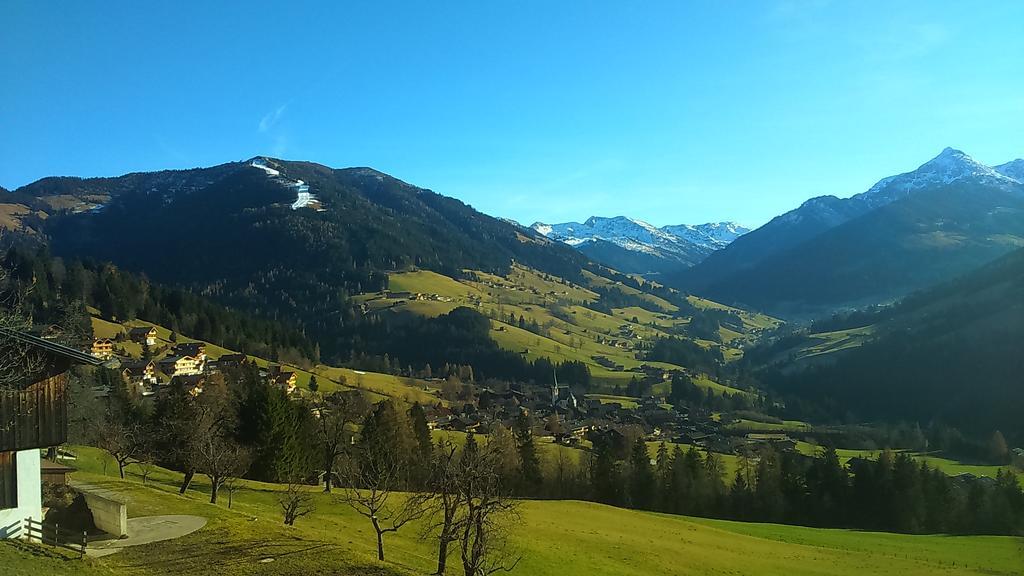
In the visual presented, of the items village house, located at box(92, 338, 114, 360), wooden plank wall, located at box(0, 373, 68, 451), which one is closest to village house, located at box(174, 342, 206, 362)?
village house, located at box(92, 338, 114, 360)

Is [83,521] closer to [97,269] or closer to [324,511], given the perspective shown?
[324,511]

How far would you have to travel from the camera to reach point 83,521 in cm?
3080

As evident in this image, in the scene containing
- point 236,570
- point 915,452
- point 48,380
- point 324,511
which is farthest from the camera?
point 915,452

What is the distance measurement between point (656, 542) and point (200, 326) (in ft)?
499

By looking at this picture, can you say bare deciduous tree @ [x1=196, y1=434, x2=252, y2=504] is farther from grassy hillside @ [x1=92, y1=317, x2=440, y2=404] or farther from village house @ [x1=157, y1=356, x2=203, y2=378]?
village house @ [x1=157, y1=356, x2=203, y2=378]

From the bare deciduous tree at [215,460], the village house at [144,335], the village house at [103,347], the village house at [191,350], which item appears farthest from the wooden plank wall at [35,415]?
the village house at [144,335]

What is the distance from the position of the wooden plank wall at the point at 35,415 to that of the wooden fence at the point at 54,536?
123 inches

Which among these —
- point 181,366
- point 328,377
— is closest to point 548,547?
point 181,366

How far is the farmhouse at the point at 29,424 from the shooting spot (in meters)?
24.7

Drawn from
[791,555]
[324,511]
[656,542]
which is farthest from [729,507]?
[324,511]

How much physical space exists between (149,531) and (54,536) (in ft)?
17.9

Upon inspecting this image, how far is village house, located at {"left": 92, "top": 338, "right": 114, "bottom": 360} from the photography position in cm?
12611

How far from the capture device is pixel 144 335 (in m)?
146

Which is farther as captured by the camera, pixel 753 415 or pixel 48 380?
pixel 753 415
